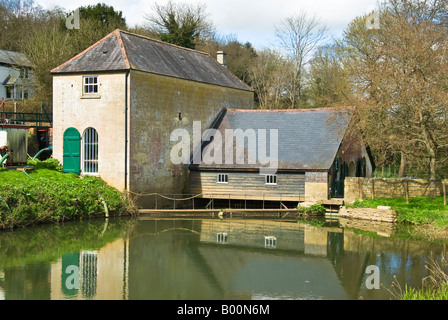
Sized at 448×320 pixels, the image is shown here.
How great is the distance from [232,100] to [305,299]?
68.3 ft

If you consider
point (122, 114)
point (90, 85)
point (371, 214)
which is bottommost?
point (371, 214)

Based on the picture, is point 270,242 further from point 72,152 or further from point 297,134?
point 72,152

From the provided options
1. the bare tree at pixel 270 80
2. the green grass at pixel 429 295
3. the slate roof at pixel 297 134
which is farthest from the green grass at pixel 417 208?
the bare tree at pixel 270 80

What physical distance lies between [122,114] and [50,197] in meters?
5.40

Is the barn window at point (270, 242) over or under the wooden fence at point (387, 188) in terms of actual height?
under

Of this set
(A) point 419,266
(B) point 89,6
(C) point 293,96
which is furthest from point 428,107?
(B) point 89,6

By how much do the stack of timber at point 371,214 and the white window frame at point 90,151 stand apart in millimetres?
11578

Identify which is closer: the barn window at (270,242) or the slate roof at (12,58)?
the barn window at (270,242)

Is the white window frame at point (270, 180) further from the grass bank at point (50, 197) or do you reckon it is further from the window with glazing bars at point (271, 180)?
the grass bank at point (50, 197)

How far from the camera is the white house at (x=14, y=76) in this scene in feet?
141

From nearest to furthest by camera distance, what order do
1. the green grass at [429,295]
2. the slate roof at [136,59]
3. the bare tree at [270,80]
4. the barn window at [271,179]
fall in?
the green grass at [429,295] → the slate roof at [136,59] → the barn window at [271,179] → the bare tree at [270,80]

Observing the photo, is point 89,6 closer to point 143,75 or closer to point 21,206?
point 143,75

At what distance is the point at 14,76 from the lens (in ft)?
149

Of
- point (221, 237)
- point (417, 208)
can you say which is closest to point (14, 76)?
point (221, 237)
